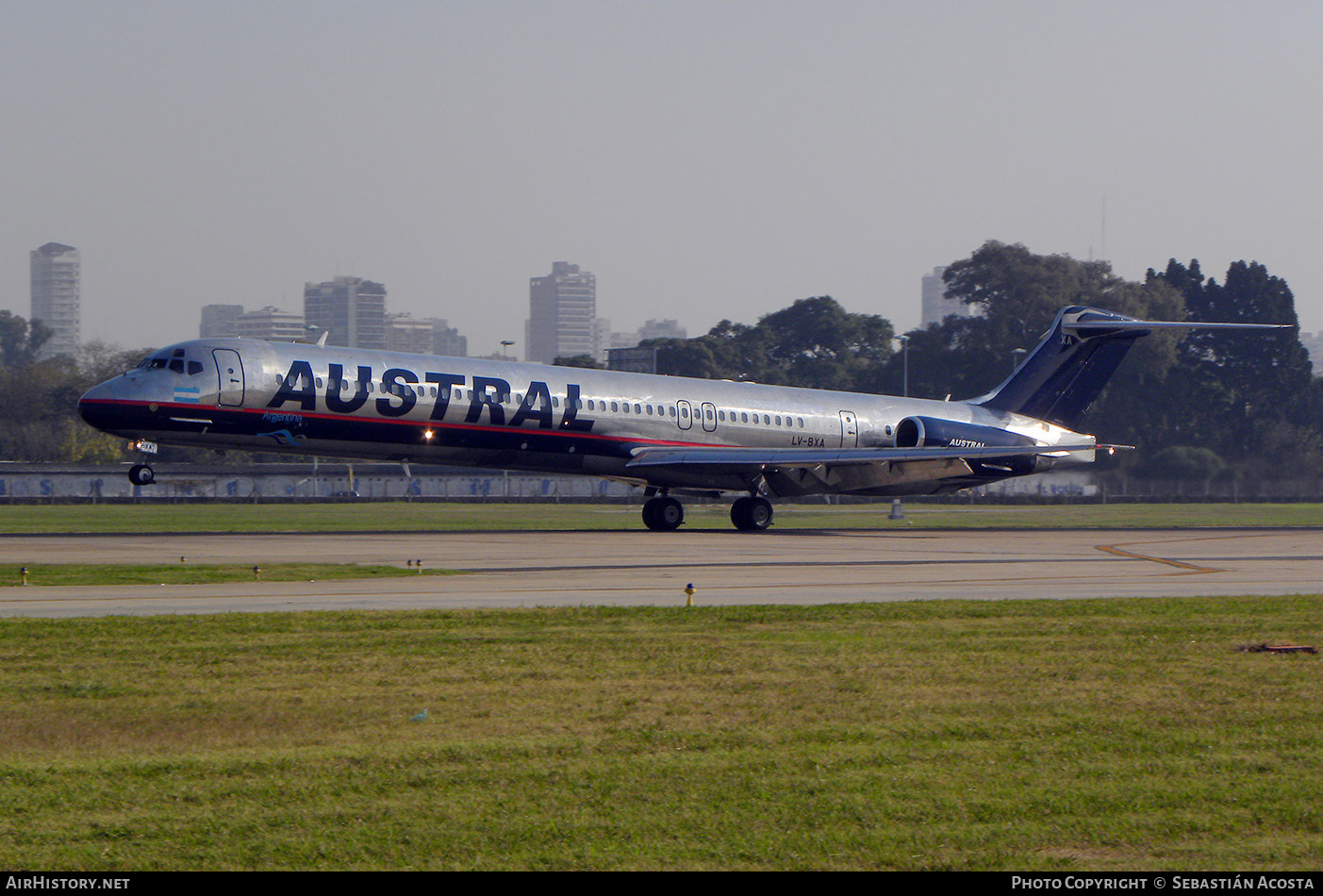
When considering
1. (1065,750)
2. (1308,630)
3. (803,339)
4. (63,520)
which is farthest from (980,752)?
(803,339)

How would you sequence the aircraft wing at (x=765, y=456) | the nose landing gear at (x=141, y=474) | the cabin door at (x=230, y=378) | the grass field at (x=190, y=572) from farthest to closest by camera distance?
the aircraft wing at (x=765, y=456)
the cabin door at (x=230, y=378)
the nose landing gear at (x=141, y=474)
the grass field at (x=190, y=572)

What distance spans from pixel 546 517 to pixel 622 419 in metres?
13.4

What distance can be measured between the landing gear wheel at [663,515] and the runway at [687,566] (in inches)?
41.2

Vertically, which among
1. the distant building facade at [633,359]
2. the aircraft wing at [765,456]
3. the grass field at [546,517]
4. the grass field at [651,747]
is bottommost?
the grass field at [546,517]

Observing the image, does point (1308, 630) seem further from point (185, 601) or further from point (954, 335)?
point (954, 335)

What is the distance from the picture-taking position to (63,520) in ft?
150

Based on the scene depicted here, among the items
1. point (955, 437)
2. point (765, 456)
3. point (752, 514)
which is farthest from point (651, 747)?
point (955, 437)

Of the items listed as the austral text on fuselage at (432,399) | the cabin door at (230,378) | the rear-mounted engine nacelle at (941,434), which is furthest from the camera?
the rear-mounted engine nacelle at (941,434)

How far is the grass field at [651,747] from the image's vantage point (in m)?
7.62

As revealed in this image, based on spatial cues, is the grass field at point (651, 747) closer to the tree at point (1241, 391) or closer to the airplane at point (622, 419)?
the airplane at point (622, 419)

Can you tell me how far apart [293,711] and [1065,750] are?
20.4 ft

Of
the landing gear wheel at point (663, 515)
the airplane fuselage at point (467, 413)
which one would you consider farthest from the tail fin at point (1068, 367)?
the landing gear wheel at point (663, 515)

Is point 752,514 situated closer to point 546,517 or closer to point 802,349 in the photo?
point 546,517

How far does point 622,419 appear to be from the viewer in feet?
124
